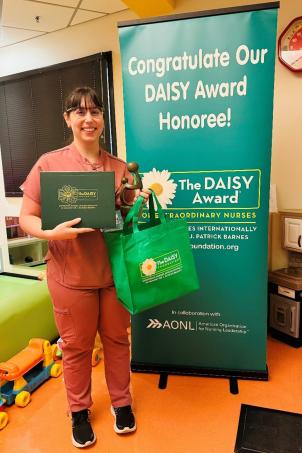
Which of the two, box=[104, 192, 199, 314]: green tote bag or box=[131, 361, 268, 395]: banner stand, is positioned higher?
box=[104, 192, 199, 314]: green tote bag

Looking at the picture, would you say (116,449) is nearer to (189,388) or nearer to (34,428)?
(34,428)

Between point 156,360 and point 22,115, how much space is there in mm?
2535

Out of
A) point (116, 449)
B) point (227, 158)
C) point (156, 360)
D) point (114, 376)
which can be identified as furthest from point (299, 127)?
point (116, 449)

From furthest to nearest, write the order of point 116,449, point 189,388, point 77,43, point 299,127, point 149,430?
point 77,43, point 299,127, point 189,388, point 149,430, point 116,449

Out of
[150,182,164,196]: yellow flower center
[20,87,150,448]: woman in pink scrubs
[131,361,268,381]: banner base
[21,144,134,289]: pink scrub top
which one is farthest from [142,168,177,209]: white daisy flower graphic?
[131,361,268,381]: banner base

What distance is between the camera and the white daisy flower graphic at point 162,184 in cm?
177

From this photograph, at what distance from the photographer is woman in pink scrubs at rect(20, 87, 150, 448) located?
4.39ft

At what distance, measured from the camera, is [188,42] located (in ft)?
5.31

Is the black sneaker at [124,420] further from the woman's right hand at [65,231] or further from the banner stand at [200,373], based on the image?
the woman's right hand at [65,231]

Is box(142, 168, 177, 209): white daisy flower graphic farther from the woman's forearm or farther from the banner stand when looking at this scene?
the banner stand

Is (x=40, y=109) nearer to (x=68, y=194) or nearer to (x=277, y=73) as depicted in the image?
(x=277, y=73)

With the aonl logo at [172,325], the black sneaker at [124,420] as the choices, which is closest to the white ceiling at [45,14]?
the aonl logo at [172,325]

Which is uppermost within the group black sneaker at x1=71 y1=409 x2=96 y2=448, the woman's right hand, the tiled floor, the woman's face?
the woman's face

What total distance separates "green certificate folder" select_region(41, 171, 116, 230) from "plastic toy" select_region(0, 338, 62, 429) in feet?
3.28
